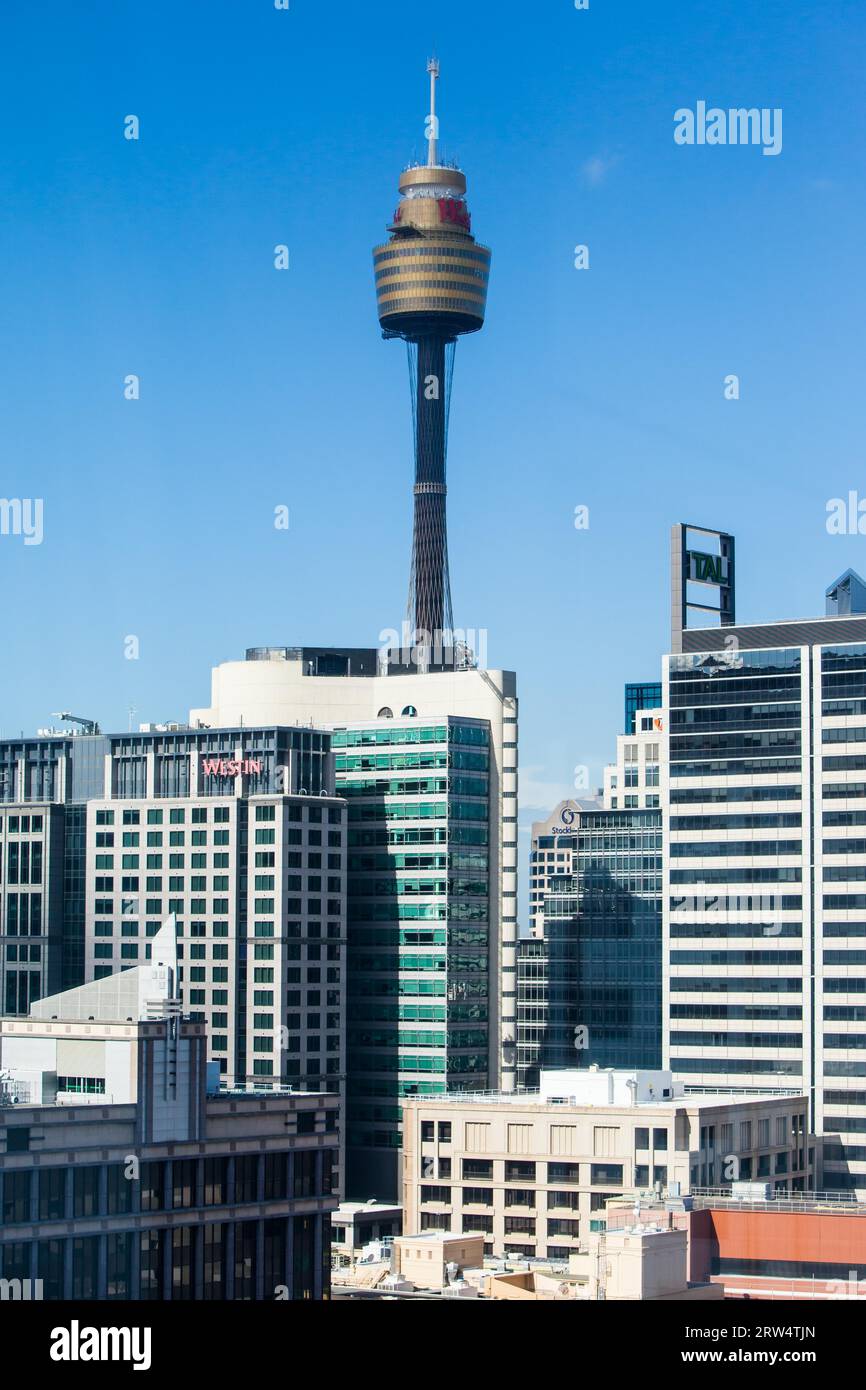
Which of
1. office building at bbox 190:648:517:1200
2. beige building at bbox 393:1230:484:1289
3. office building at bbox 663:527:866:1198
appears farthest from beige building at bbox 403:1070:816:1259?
office building at bbox 190:648:517:1200

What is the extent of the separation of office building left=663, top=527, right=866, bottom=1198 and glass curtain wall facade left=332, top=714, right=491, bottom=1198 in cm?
1418

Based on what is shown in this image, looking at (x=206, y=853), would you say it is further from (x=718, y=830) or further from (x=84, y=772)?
(x=718, y=830)

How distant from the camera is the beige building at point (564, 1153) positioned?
102312 mm

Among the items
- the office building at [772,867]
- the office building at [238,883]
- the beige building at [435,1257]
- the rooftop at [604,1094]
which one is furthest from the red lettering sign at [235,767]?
the beige building at [435,1257]

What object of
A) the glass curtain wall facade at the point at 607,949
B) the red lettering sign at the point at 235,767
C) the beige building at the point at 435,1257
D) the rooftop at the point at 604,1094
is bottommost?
the beige building at the point at 435,1257

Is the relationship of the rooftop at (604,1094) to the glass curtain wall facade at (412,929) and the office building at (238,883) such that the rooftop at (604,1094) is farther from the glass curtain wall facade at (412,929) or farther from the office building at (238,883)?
the glass curtain wall facade at (412,929)

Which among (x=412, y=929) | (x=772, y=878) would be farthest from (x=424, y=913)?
(x=772, y=878)

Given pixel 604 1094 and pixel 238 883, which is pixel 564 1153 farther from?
pixel 238 883

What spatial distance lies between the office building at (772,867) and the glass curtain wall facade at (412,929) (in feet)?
46.5

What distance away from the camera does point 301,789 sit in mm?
139750

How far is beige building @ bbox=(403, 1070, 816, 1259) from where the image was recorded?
102312 millimetres
